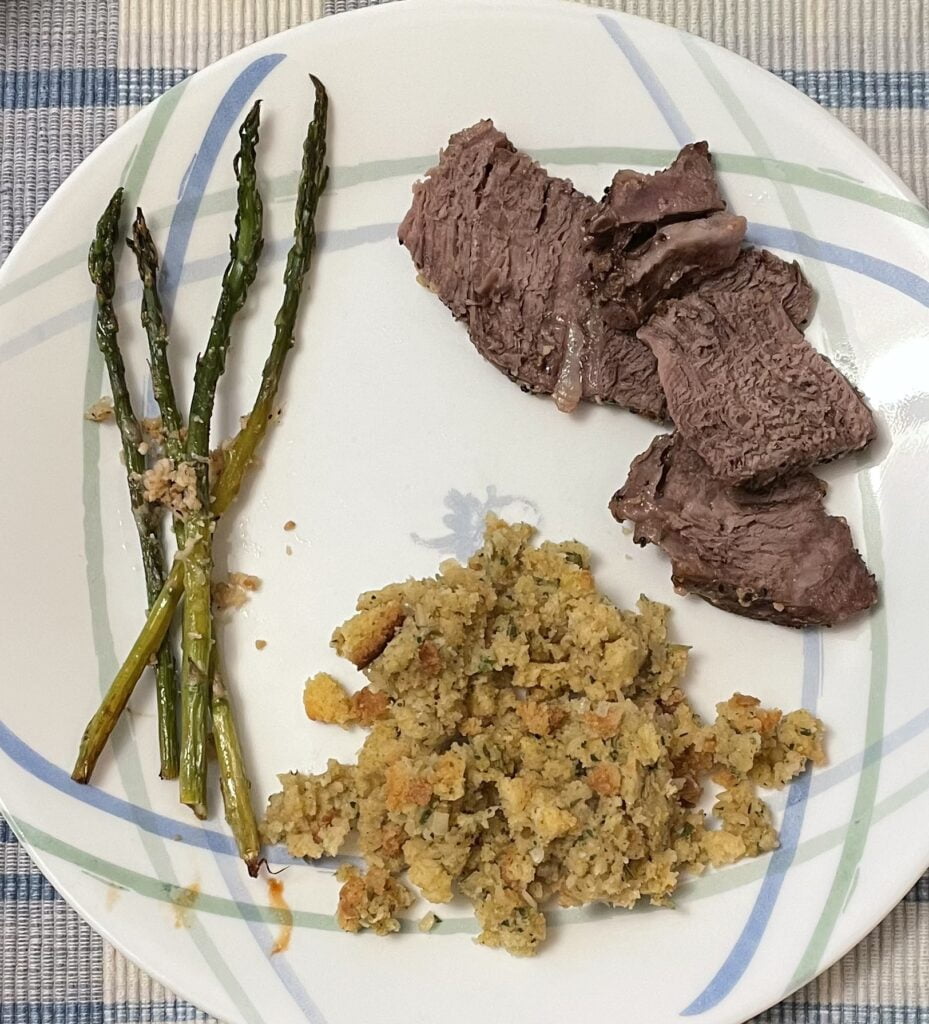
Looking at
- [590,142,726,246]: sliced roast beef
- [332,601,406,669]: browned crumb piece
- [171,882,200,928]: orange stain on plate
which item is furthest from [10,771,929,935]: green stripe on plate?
[590,142,726,246]: sliced roast beef

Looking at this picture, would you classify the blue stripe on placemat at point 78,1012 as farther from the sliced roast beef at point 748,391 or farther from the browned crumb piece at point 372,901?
the sliced roast beef at point 748,391

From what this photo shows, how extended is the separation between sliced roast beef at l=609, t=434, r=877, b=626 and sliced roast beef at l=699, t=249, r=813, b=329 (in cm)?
47

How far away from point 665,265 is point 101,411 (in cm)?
170

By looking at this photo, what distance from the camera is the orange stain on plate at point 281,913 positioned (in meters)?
3.03

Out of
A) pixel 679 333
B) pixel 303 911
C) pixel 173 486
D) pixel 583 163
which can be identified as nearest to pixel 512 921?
pixel 303 911

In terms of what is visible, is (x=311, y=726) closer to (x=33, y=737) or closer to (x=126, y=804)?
(x=126, y=804)

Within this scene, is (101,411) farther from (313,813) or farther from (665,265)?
(665,265)

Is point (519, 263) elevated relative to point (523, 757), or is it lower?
elevated

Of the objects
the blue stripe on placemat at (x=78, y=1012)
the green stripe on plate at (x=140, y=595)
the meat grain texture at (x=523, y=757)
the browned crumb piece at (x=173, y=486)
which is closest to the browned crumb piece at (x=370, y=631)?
the meat grain texture at (x=523, y=757)

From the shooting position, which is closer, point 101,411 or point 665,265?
point 665,265

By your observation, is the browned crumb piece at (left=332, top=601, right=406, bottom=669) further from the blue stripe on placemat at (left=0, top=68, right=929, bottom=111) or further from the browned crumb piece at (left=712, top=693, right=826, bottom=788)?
the blue stripe on placemat at (left=0, top=68, right=929, bottom=111)

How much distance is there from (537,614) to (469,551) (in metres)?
0.31

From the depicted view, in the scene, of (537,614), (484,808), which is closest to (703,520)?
(537,614)

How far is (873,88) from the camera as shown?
10.7 feet
